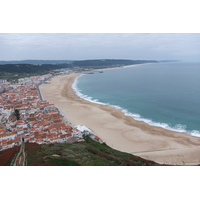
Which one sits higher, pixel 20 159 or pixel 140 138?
pixel 20 159

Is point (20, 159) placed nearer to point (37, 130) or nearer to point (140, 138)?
point (37, 130)

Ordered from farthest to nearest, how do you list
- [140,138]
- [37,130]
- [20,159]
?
1. [37,130]
2. [140,138]
3. [20,159]

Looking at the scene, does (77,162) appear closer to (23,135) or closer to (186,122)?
(23,135)

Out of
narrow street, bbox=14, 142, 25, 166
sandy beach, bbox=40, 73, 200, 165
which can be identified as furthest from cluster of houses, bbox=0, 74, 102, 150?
narrow street, bbox=14, 142, 25, 166

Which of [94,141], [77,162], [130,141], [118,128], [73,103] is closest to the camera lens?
[77,162]

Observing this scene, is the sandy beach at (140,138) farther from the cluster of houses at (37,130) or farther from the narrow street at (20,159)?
the narrow street at (20,159)

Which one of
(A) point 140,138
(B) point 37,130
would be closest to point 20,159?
(B) point 37,130

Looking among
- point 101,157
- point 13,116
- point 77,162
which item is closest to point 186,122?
point 101,157

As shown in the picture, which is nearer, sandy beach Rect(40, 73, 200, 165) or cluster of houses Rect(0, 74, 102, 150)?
sandy beach Rect(40, 73, 200, 165)

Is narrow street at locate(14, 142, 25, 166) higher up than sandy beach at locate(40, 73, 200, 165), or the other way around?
narrow street at locate(14, 142, 25, 166)

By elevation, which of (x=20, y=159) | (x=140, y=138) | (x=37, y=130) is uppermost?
(x=20, y=159)

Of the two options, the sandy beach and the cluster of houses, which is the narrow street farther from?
the sandy beach
